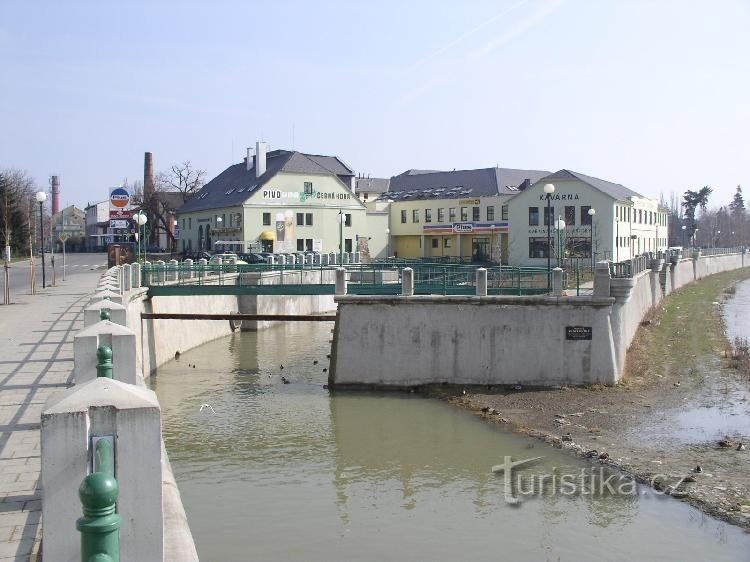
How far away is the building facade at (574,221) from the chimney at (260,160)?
72.4ft

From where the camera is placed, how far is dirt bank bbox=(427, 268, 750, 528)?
1609 cm

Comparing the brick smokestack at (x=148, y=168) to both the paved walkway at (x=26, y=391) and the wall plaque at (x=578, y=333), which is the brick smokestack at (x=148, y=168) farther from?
the wall plaque at (x=578, y=333)

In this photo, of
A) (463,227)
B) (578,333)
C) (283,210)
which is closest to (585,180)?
(463,227)

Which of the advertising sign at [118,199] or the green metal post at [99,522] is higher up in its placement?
the advertising sign at [118,199]

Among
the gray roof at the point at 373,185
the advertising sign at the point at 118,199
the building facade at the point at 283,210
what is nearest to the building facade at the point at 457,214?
the building facade at the point at 283,210

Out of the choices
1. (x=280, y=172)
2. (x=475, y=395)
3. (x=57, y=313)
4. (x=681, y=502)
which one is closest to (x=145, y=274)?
(x=57, y=313)

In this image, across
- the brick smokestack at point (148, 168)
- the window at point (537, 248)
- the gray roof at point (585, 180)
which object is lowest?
the window at point (537, 248)

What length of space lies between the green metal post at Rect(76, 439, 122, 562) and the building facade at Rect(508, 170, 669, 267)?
182ft

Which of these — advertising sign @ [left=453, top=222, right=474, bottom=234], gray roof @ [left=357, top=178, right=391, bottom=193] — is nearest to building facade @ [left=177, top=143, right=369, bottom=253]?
advertising sign @ [left=453, top=222, right=474, bottom=234]

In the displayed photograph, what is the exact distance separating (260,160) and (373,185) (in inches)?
908

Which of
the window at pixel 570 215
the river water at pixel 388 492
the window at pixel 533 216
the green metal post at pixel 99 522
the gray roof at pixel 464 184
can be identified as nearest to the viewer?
the green metal post at pixel 99 522

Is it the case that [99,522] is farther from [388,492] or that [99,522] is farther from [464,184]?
[464,184]

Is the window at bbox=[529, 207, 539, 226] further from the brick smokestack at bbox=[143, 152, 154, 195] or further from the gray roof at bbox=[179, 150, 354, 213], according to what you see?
the brick smokestack at bbox=[143, 152, 154, 195]

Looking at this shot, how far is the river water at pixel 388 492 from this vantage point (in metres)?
13.1
